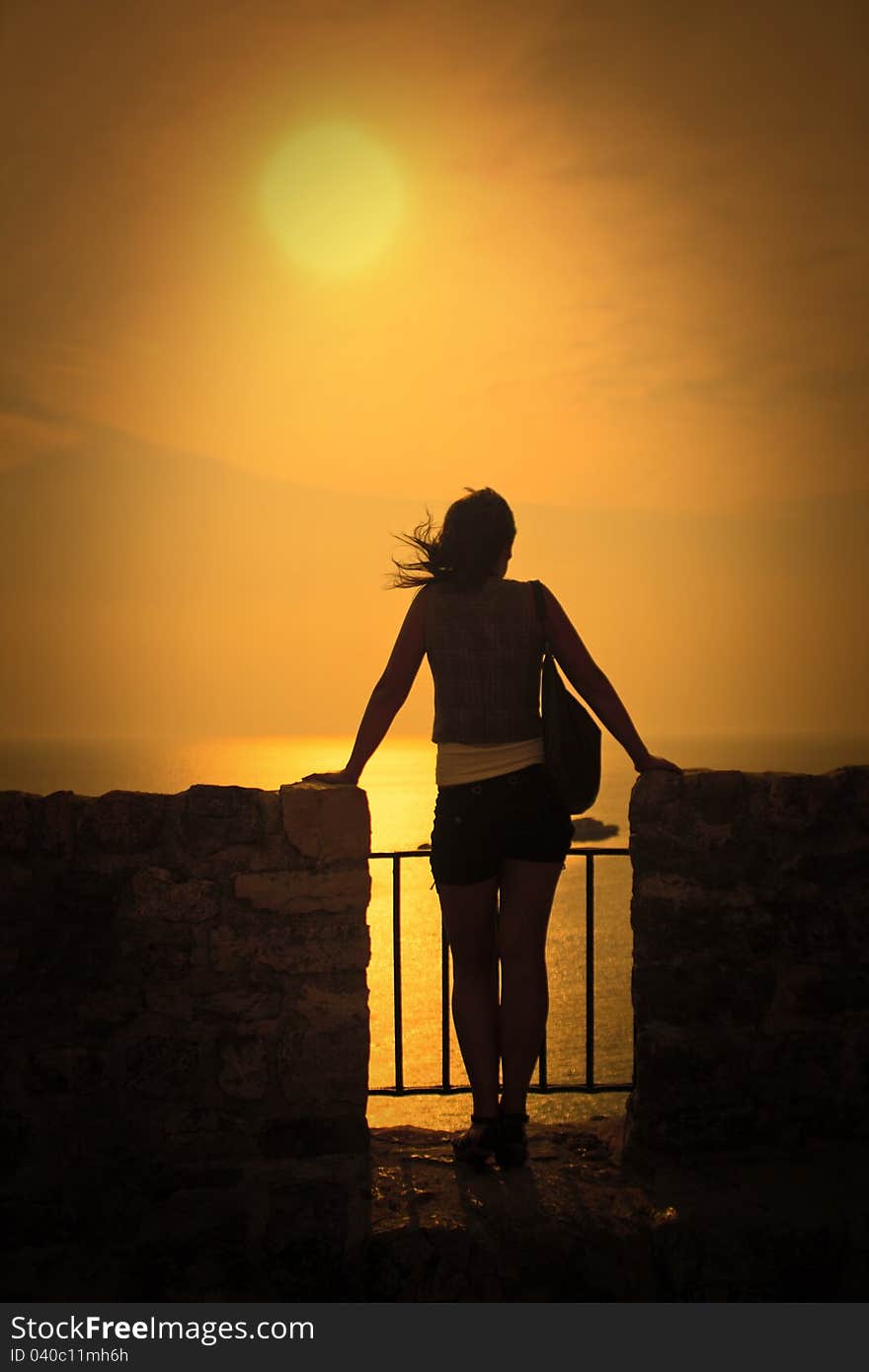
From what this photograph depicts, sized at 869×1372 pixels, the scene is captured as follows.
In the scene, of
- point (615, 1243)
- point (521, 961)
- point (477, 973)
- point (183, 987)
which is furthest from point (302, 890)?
point (615, 1243)

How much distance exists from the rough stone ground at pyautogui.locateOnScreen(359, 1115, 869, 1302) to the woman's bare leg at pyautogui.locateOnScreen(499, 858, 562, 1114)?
1.03ft

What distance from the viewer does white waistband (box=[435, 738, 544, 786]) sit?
266 centimetres

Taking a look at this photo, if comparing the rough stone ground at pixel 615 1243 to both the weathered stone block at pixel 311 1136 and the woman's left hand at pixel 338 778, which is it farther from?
the woman's left hand at pixel 338 778

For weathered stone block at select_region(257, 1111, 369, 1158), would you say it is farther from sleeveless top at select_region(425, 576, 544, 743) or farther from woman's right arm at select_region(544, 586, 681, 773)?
woman's right arm at select_region(544, 586, 681, 773)

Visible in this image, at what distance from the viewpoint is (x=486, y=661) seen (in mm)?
2668

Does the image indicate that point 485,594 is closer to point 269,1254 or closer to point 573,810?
point 573,810

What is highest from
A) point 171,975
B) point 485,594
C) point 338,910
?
point 485,594

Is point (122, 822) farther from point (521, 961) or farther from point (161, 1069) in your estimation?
point (521, 961)

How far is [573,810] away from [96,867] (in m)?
1.37

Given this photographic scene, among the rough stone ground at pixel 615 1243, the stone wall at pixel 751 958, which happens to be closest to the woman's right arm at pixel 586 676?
the stone wall at pixel 751 958
